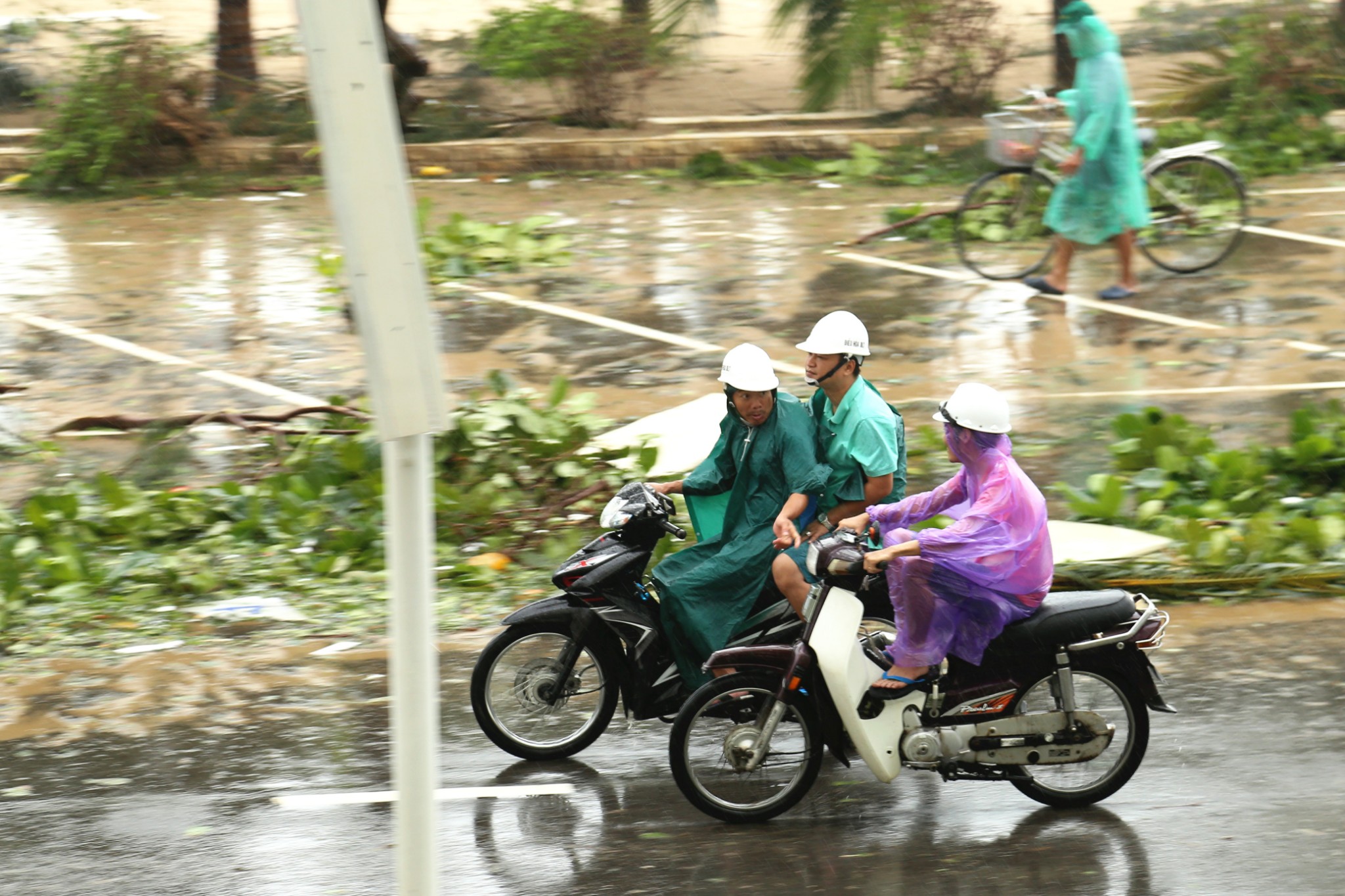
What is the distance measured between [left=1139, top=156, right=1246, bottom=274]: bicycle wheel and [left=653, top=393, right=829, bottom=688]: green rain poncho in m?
7.23

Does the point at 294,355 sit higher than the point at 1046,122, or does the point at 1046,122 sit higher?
the point at 1046,122

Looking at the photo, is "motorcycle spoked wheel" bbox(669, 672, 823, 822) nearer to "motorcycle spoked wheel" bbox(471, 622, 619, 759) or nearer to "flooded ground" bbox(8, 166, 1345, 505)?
"motorcycle spoked wheel" bbox(471, 622, 619, 759)

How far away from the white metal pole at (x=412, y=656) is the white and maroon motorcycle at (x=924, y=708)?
6.52ft

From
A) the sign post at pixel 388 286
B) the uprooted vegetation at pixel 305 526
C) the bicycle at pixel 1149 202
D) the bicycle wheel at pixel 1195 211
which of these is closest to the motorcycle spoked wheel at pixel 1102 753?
the sign post at pixel 388 286

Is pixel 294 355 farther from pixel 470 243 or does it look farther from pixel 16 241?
pixel 16 241

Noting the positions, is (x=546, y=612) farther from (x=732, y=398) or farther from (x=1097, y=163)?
(x=1097, y=163)

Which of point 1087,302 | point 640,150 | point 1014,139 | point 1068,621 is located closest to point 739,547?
point 1068,621

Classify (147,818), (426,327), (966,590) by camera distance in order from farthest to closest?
(147,818), (966,590), (426,327)

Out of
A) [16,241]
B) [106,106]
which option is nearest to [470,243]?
[16,241]

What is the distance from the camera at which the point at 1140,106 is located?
1612 cm

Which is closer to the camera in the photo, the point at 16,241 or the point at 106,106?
the point at 16,241

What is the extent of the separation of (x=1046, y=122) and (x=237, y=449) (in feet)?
22.0

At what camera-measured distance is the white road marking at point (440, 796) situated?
5340mm

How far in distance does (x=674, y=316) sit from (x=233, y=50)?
8.51 metres
